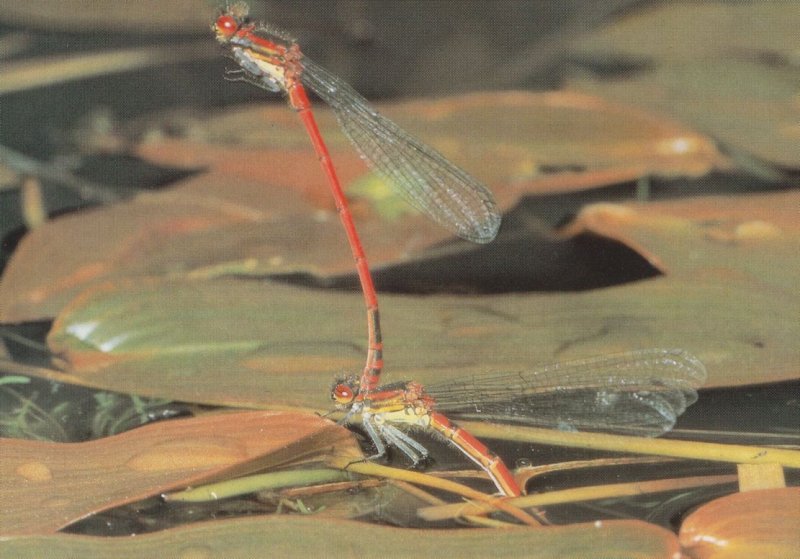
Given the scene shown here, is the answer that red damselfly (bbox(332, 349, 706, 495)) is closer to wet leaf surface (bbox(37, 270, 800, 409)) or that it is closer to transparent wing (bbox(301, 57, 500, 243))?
wet leaf surface (bbox(37, 270, 800, 409))

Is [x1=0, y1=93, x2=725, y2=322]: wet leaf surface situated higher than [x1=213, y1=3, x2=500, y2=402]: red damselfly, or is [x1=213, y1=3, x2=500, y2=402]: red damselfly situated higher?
[x1=0, y1=93, x2=725, y2=322]: wet leaf surface

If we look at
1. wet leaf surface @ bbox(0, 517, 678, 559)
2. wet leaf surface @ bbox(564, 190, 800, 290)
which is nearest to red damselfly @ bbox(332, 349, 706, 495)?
wet leaf surface @ bbox(0, 517, 678, 559)

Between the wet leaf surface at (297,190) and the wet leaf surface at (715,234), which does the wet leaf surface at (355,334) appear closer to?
the wet leaf surface at (715,234)

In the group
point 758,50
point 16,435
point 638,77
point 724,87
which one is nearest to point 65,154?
point 16,435

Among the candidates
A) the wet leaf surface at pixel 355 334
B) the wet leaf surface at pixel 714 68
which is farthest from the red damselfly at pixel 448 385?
the wet leaf surface at pixel 714 68

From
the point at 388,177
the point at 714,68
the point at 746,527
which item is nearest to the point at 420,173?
the point at 388,177

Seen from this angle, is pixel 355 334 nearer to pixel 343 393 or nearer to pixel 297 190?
pixel 343 393
